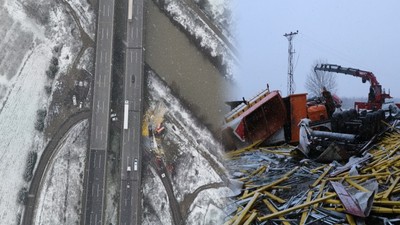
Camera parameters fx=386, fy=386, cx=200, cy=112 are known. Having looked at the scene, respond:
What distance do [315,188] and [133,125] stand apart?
3.44 meters

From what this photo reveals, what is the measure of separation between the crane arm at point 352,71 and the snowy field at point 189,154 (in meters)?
2.28

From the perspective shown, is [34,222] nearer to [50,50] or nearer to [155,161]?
[155,161]

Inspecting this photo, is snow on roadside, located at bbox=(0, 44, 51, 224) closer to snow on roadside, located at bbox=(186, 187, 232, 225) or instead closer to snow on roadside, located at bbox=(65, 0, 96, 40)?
snow on roadside, located at bbox=(65, 0, 96, 40)

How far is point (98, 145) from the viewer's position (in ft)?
19.3

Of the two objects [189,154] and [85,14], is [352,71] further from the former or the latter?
[85,14]

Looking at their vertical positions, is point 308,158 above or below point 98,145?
below

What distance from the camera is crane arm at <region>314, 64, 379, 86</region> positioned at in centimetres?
610

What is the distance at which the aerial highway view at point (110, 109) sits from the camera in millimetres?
5742

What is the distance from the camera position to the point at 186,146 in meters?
5.86

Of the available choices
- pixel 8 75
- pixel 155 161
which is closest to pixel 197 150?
pixel 155 161

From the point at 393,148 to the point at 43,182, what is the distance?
4.73 meters

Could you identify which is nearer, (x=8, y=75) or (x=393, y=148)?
(x=393, y=148)

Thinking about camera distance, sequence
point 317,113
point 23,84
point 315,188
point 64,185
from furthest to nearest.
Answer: point 23,84, point 64,185, point 317,113, point 315,188

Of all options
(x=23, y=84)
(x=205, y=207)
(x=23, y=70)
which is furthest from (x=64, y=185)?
(x=205, y=207)
